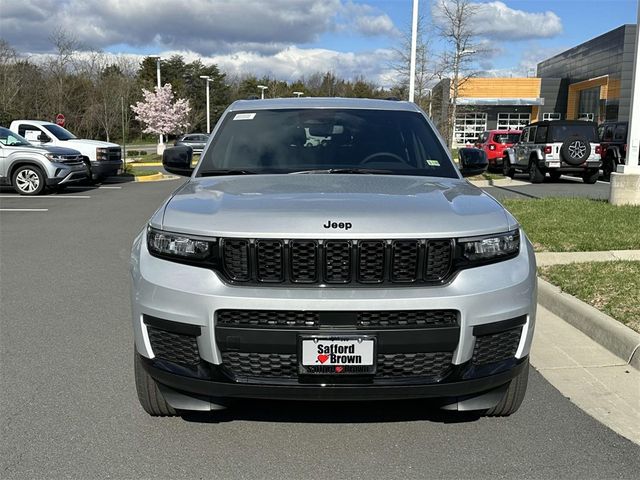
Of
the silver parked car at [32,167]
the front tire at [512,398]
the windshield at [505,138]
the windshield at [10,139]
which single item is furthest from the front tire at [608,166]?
the front tire at [512,398]

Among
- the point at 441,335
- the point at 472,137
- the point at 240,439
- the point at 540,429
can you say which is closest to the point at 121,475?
the point at 240,439

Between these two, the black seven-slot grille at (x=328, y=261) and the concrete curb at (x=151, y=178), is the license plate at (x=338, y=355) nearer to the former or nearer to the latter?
the black seven-slot grille at (x=328, y=261)

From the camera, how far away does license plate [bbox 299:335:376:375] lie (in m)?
2.81

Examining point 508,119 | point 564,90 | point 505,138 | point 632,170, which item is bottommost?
point 632,170

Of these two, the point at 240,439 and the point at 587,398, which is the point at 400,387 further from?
the point at 587,398

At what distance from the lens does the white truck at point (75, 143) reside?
1872cm

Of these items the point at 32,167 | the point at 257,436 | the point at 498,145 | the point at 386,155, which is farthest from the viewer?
the point at 498,145

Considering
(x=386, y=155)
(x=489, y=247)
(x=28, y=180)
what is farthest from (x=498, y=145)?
(x=489, y=247)

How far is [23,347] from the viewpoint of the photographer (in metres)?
4.74

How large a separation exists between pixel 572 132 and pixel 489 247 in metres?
17.9

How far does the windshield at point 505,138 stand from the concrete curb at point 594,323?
19588 mm

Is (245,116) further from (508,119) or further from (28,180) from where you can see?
(508,119)

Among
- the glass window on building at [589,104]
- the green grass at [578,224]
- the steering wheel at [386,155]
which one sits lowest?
the green grass at [578,224]

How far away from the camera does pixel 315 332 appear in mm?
2809
